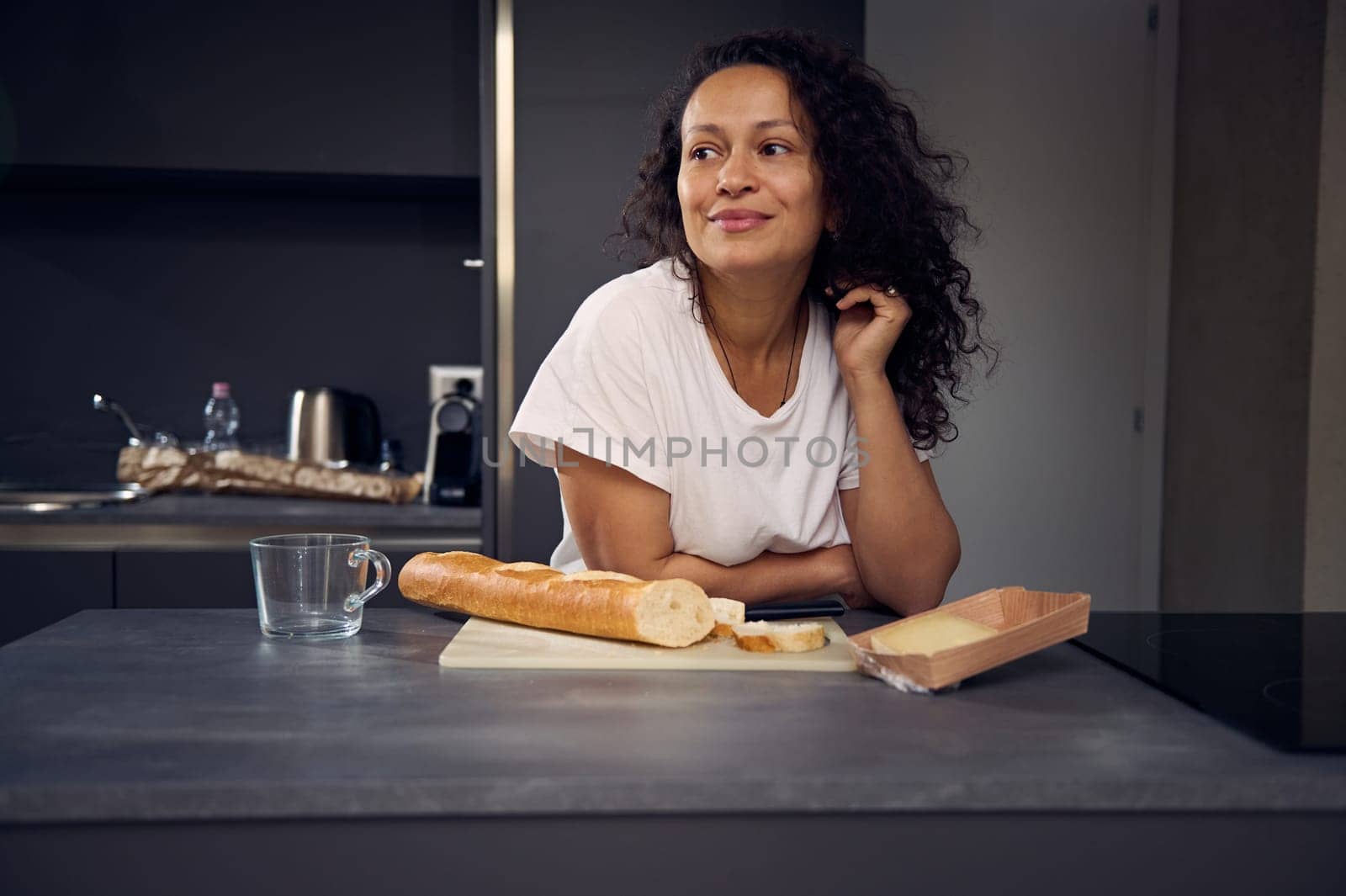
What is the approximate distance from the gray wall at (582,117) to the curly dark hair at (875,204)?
710mm

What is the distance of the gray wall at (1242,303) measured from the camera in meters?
2.44

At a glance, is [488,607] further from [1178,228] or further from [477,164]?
[1178,228]

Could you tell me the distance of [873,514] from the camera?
1.49 m

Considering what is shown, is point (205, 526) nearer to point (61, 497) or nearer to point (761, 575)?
point (61, 497)

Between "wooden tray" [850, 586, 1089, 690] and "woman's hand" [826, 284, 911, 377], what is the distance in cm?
54

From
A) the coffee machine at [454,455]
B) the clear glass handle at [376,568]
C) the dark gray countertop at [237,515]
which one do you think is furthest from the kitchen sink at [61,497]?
the clear glass handle at [376,568]

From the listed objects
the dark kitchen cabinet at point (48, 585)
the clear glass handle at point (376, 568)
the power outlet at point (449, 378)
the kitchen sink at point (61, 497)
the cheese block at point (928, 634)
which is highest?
the power outlet at point (449, 378)

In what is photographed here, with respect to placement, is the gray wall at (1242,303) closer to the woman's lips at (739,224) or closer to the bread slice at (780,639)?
the woman's lips at (739,224)

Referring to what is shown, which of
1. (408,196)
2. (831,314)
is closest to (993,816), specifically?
(831,314)

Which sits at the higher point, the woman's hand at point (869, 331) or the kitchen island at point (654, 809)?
the woman's hand at point (869, 331)

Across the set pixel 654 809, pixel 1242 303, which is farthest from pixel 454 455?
pixel 654 809

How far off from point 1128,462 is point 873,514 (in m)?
1.93

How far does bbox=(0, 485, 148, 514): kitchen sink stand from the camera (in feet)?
8.01

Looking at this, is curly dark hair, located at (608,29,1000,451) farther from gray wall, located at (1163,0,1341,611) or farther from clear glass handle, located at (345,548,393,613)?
gray wall, located at (1163,0,1341,611)
